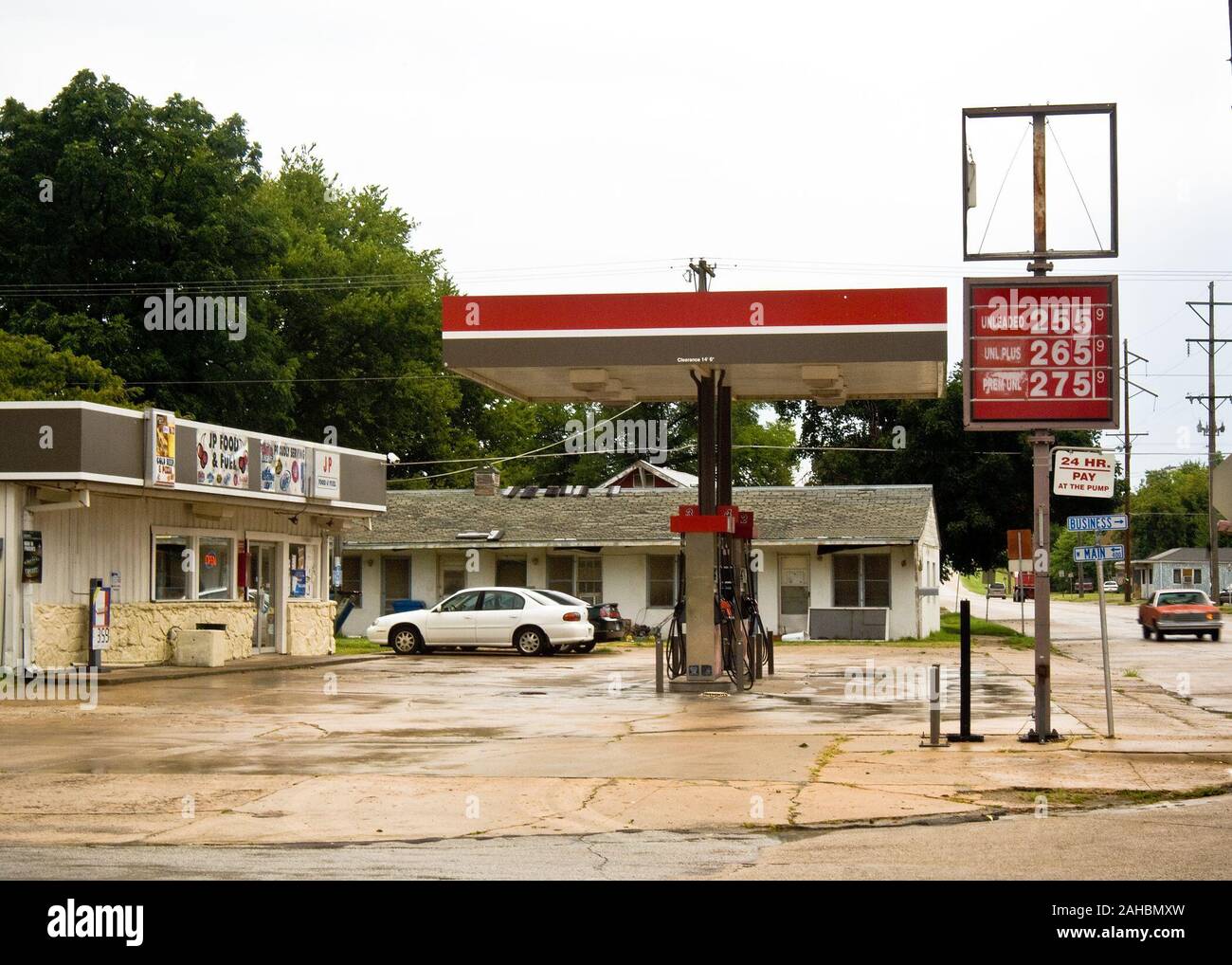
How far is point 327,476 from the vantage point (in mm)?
31297

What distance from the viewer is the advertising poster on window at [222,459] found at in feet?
86.8

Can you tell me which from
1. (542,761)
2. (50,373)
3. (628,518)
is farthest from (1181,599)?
(542,761)

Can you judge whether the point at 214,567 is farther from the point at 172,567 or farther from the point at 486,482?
the point at 486,482

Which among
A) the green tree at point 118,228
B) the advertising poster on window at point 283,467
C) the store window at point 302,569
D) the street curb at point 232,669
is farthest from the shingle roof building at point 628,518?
the advertising poster on window at point 283,467

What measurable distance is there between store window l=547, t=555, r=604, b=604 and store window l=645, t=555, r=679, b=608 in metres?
1.39

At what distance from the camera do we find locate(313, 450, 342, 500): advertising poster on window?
30.9 m

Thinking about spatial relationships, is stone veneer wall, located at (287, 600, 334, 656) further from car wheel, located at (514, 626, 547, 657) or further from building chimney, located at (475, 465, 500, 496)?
building chimney, located at (475, 465, 500, 496)

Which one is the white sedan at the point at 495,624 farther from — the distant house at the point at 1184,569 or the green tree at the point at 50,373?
the distant house at the point at 1184,569

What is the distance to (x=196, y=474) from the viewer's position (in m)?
26.2

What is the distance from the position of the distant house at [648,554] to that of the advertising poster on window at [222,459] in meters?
15.9

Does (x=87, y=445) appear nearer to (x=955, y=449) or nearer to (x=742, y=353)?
(x=742, y=353)

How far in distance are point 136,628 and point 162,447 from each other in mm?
3550
